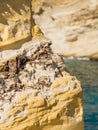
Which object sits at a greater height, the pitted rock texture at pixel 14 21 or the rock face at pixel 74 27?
the rock face at pixel 74 27

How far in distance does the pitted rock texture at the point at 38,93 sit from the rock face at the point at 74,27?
110 ft

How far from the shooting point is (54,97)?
9953mm

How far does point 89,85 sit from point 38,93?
743 inches

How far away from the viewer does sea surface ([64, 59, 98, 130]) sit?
19348mm

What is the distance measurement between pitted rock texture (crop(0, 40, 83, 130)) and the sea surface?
26.5 ft

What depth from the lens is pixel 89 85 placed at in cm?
2848

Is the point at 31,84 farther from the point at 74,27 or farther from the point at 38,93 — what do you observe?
the point at 74,27

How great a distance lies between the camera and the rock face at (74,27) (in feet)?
147

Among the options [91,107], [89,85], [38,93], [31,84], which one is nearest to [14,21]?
[31,84]

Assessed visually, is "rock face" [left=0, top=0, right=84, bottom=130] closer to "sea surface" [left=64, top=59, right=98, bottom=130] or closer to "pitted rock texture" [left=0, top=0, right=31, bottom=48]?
"pitted rock texture" [left=0, top=0, right=31, bottom=48]

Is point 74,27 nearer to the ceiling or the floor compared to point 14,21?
nearer to the ceiling

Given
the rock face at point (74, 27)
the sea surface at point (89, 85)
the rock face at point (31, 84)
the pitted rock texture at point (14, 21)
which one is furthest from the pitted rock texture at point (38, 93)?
the rock face at point (74, 27)

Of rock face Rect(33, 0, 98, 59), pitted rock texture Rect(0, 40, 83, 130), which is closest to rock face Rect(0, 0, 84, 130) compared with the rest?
pitted rock texture Rect(0, 40, 83, 130)

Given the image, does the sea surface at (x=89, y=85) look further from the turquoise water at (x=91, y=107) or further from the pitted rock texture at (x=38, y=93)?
the pitted rock texture at (x=38, y=93)
